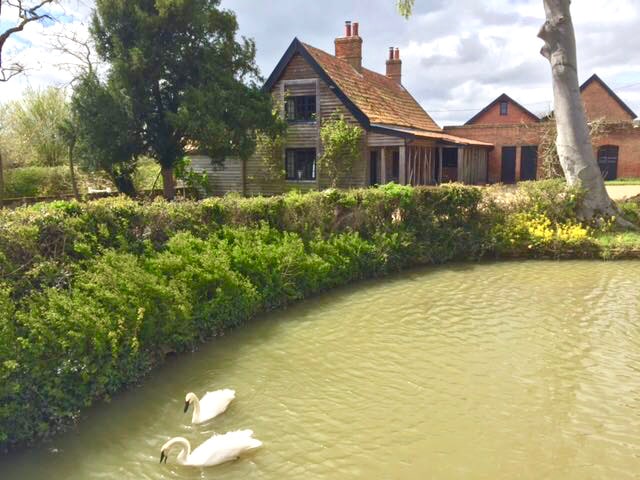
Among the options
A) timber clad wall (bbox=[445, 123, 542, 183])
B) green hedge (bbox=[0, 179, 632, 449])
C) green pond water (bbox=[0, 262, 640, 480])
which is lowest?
green pond water (bbox=[0, 262, 640, 480])

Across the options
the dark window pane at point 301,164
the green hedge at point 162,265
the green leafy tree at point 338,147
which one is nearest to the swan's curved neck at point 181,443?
the green hedge at point 162,265

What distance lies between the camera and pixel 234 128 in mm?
17406

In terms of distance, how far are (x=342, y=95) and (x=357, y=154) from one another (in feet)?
8.04

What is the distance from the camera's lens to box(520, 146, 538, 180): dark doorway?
29141 millimetres

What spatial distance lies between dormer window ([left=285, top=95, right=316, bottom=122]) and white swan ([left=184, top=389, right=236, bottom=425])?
17442 millimetres

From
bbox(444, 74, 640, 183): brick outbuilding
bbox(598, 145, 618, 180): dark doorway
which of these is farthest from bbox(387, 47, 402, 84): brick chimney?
bbox(598, 145, 618, 180): dark doorway

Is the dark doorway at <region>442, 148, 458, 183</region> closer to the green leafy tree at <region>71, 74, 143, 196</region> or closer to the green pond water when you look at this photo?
the green leafy tree at <region>71, 74, 143, 196</region>

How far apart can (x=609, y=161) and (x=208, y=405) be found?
3012 centimetres

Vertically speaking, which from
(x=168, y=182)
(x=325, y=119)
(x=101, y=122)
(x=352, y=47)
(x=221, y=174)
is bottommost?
(x=168, y=182)

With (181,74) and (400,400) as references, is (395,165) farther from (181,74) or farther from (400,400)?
(400,400)

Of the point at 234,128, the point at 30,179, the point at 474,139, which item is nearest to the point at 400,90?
the point at 474,139

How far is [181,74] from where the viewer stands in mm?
17203

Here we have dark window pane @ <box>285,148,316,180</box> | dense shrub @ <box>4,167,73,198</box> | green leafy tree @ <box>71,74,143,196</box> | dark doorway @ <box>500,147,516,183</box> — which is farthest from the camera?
dark doorway @ <box>500,147,516,183</box>

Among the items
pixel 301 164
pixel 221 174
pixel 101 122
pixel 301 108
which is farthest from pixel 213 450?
pixel 221 174
